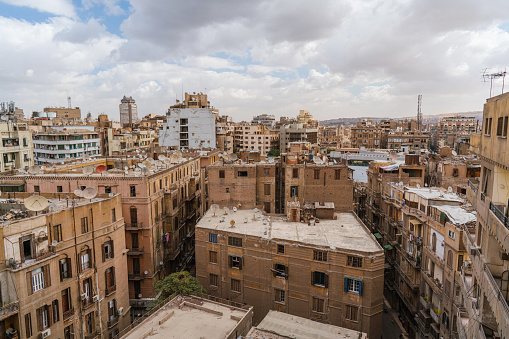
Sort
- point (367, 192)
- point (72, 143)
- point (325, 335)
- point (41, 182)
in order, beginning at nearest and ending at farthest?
point (325, 335), point (41, 182), point (367, 192), point (72, 143)

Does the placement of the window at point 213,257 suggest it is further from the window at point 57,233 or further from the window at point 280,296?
the window at point 57,233

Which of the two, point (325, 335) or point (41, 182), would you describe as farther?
point (41, 182)

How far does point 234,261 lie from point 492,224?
87.0 ft

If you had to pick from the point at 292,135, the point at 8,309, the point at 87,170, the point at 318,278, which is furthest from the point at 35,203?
the point at 292,135

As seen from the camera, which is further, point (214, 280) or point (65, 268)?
point (214, 280)

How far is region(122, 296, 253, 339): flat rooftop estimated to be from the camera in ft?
82.6

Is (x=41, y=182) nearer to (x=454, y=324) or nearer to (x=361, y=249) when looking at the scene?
(x=361, y=249)

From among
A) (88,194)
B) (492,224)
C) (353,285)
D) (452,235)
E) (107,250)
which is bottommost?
(353,285)

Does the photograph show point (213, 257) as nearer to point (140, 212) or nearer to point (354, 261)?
point (140, 212)

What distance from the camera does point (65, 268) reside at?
27.4 metres

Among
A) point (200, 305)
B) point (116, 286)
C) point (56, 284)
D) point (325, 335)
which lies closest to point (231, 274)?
point (200, 305)

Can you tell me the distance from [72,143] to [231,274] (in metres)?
67.1

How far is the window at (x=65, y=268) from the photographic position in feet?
88.6

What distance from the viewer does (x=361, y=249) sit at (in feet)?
102
